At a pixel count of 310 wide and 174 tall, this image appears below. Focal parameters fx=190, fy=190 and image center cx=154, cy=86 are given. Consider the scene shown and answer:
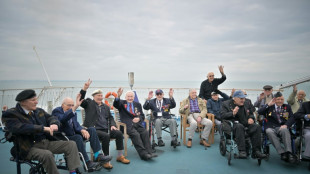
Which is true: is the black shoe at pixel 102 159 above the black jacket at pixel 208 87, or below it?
below

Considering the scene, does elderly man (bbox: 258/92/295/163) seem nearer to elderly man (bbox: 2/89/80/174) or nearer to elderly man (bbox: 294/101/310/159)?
elderly man (bbox: 294/101/310/159)

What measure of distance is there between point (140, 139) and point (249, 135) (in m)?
1.81

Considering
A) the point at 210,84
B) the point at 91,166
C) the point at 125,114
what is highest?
the point at 210,84

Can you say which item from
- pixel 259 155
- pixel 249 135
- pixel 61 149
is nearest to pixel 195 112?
pixel 249 135

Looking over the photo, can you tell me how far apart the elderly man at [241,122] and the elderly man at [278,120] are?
0.78 ft

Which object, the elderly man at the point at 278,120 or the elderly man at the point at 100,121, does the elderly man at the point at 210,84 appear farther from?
the elderly man at the point at 100,121

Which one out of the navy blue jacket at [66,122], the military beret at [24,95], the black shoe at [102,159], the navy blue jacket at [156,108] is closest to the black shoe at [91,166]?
the black shoe at [102,159]

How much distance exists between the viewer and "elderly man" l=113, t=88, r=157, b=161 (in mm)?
3268

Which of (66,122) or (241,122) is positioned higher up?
(66,122)

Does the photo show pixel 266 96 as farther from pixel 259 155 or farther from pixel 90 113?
pixel 90 113

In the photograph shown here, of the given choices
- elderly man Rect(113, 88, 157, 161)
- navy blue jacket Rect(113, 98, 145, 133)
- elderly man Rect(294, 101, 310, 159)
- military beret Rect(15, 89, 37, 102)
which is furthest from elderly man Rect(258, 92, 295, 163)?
military beret Rect(15, 89, 37, 102)

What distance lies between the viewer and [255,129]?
9.91ft

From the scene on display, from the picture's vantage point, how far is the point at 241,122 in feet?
10.8

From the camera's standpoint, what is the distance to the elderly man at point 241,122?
293 centimetres
